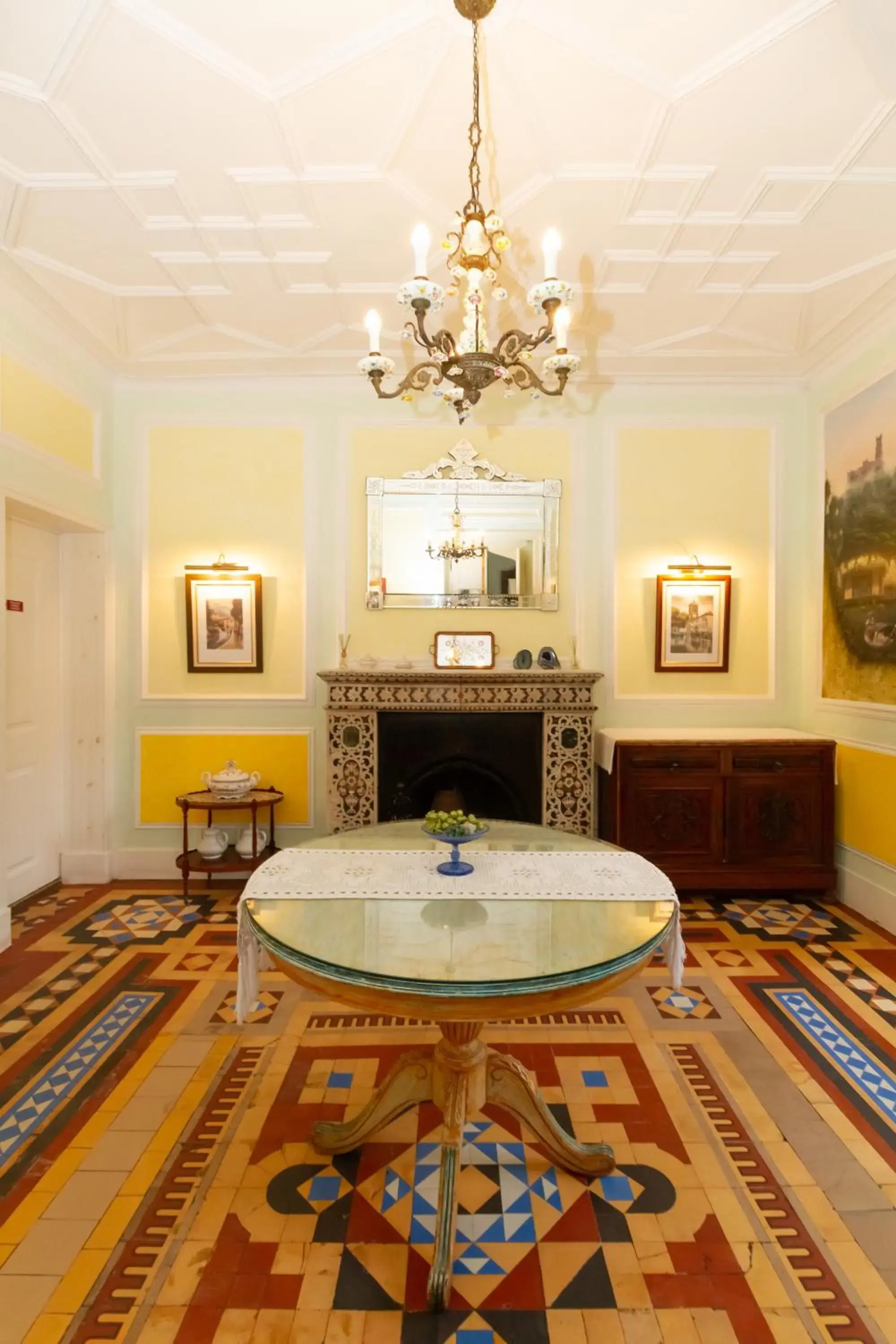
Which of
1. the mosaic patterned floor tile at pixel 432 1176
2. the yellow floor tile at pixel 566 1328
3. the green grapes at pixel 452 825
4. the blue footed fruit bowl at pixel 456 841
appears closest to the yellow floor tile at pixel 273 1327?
the mosaic patterned floor tile at pixel 432 1176

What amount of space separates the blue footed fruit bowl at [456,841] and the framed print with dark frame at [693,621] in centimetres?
330

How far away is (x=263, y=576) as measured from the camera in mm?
5383

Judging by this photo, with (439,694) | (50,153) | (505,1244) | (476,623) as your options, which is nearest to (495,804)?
(439,694)

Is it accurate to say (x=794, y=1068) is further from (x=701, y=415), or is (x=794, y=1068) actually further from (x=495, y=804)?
(x=701, y=415)

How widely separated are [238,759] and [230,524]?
1.85 meters

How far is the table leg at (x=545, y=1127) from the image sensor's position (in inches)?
90.1

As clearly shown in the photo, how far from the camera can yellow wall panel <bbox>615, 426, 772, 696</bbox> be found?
541 cm

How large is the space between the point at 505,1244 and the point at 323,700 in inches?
152

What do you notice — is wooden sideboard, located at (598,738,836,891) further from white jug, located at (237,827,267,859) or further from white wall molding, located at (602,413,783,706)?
white jug, located at (237,827,267,859)

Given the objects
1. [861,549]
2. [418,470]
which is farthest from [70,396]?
[861,549]

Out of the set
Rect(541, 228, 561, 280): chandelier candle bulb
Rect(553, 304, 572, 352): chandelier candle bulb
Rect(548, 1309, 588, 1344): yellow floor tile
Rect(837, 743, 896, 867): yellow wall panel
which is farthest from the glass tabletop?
Rect(837, 743, 896, 867): yellow wall panel

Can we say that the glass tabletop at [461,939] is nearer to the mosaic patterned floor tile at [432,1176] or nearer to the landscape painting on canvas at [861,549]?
the mosaic patterned floor tile at [432,1176]

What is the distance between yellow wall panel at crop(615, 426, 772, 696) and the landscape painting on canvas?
49 centimetres

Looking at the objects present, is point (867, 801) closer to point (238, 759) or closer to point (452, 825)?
point (452, 825)
